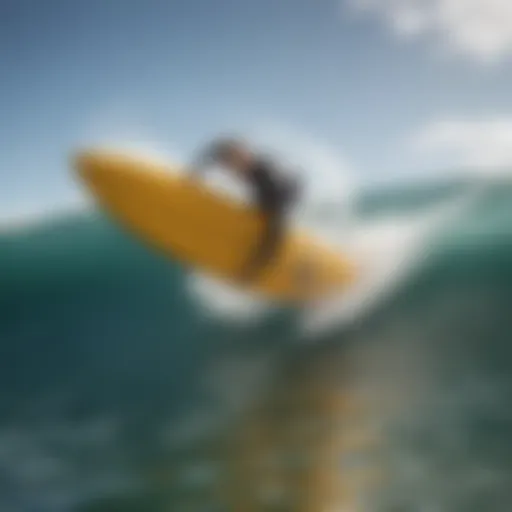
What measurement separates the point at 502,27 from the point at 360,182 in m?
0.49

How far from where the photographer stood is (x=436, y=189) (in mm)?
2387

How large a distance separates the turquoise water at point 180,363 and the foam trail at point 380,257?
0.03m

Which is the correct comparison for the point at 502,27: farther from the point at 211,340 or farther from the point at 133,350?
the point at 133,350

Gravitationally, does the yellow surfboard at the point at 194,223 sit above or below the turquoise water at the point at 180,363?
above

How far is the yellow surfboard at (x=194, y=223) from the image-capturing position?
2.38m

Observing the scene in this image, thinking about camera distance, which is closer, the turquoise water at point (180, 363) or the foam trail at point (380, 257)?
the turquoise water at point (180, 363)

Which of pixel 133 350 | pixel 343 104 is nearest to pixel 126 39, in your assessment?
pixel 343 104

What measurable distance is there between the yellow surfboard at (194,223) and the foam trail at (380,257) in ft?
0.18

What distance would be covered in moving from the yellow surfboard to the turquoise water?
6 centimetres

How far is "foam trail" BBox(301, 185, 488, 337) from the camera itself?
240 centimetres

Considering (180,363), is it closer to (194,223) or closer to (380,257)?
(194,223)

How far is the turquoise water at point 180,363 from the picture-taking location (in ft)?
7.29

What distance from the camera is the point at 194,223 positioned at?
7.87 feet

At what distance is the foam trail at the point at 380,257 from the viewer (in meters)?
2.40
